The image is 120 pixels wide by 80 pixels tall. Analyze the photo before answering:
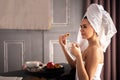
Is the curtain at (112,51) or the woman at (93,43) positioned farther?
the curtain at (112,51)

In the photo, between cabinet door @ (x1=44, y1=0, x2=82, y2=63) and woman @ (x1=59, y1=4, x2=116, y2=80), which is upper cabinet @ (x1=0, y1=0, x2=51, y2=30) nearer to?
cabinet door @ (x1=44, y1=0, x2=82, y2=63)

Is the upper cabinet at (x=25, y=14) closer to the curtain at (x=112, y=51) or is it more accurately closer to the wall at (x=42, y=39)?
the wall at (x=42, y=39)

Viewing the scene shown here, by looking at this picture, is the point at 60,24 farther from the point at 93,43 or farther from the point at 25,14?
the point at 93,43

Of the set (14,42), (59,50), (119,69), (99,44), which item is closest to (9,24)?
(14,42)

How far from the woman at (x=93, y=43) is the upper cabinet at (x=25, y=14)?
105 centimetres

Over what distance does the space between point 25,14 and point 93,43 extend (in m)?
1.20

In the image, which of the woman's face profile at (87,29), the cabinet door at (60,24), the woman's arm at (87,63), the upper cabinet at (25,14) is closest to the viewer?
the woman's arm at (87,63)

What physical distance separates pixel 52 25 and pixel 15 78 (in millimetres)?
1275

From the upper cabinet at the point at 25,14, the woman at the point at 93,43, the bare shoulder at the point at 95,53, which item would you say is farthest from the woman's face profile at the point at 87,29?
the upper cabinet at the point at 25,14

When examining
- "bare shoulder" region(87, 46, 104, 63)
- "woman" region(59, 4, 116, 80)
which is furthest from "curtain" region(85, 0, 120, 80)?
"bare shoulder" region(87, 46, 104, 63)

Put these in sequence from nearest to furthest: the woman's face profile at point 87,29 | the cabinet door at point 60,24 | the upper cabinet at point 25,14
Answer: the woman's face profile at point 87,29, the upper cabinet at point 25,14, the cabinet door at point 60,24

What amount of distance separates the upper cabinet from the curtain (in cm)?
55

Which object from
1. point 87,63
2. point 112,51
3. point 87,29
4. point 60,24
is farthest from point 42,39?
point 87,63

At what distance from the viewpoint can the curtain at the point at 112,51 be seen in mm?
3006
